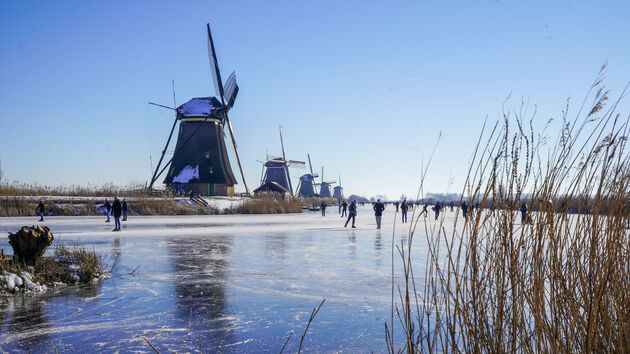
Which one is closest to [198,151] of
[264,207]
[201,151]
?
[201,151]

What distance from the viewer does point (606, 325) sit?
2.19 metres

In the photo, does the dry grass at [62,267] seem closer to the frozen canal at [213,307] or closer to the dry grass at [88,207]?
the frozen canal at [213,307]

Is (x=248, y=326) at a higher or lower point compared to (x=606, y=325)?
lower

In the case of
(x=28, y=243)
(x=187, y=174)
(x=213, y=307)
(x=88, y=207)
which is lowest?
(x=213, y=307)

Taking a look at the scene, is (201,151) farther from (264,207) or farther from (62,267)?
(62,267)

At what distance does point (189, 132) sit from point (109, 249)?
977 inches

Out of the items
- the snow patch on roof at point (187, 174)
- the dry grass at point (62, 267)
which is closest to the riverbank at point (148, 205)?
the snow patch on roof at point (187, 174)

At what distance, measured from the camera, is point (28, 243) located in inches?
261

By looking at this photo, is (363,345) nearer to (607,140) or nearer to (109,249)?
(607,140)

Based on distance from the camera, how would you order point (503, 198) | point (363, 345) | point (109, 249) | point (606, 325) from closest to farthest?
point (606, 325) → point (503, 198) → point (363, 345) → point (109, 249)

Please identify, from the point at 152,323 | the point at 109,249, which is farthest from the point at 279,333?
the point at 109,249

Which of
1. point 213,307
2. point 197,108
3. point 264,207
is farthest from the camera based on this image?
point 197,108

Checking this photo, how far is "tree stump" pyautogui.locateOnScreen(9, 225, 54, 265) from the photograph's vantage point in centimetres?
657

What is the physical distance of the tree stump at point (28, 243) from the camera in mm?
6566
